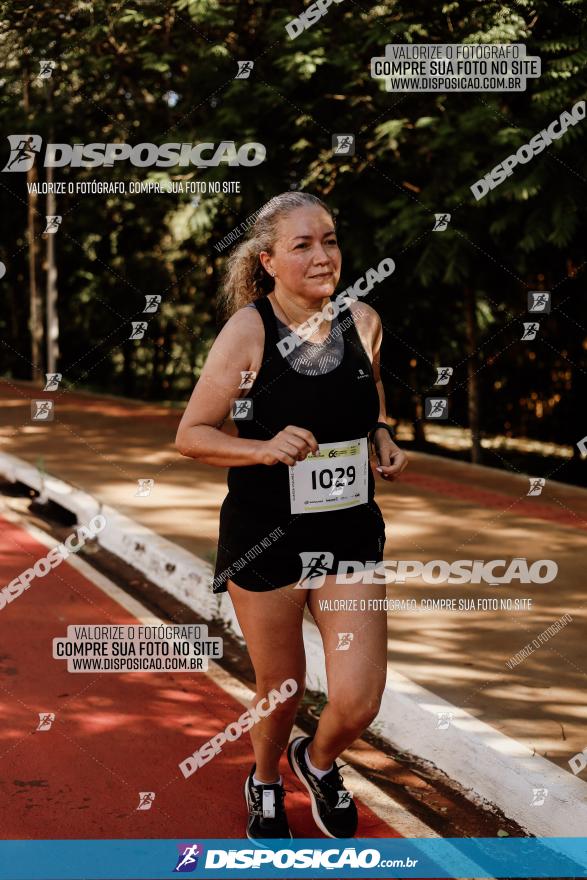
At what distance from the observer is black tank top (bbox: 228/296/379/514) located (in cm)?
323

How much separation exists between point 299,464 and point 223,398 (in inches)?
11.9

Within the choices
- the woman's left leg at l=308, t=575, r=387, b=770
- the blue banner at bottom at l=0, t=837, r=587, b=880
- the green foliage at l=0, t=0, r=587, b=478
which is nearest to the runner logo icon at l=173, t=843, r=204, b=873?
the blue banner at bottom at l=0, t=837, r=587, b=880

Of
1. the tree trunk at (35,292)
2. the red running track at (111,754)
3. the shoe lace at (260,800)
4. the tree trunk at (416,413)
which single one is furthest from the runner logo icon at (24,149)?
the shoe lace at (260,800)

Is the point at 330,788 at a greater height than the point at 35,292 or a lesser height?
lesser

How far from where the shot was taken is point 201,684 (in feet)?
16.7

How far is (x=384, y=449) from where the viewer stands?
3531mm

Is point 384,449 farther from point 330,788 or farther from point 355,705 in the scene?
point 330,788

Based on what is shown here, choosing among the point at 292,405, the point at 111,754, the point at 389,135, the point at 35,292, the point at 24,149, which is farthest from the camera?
the point at 35,292

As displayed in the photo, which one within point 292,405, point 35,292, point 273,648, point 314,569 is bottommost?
point 273,648

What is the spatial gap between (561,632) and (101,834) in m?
2.74

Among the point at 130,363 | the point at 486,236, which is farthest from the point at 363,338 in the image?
the point at 130,363

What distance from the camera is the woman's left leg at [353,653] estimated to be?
10.8ft

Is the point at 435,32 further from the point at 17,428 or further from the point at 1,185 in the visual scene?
the point at 1,185

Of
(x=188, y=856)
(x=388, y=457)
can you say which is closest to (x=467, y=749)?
(x=188, y=856)
